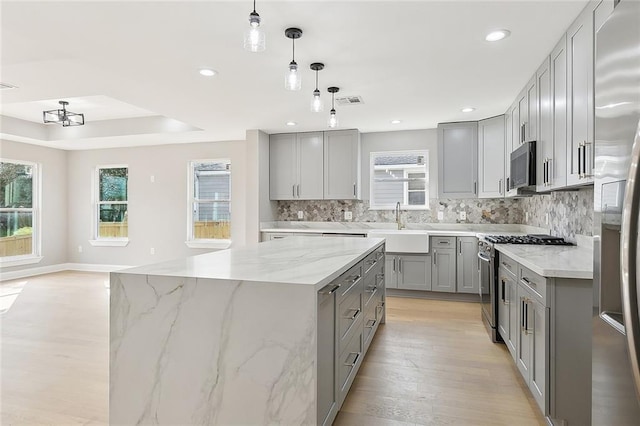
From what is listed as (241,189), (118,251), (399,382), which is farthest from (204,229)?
(399,382)

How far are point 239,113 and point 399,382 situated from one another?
141 inches

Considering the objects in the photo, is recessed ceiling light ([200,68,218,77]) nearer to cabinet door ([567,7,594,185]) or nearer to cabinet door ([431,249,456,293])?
cabinet door ([567,7,594,185])

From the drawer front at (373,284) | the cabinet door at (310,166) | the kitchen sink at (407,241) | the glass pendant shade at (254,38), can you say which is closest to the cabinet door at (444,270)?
the kitchen sink at (407,241)

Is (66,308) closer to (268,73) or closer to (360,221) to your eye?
(268,73)

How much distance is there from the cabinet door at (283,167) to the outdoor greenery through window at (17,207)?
4.59 metres

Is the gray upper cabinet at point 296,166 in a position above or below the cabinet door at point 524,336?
above

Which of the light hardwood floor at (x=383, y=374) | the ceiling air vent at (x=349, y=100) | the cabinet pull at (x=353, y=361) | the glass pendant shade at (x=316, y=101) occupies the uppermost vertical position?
the ceiling air vent at (x=349, y=100)

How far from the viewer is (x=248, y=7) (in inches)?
86.0

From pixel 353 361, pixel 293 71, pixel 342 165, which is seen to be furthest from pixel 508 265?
pixel 342 165

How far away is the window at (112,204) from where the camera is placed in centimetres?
697

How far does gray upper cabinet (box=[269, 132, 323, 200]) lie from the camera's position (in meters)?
5.55

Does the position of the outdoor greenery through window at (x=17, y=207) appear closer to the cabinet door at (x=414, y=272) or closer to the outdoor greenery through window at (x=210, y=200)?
the outdoor greenery through window at (x=210, y=200)

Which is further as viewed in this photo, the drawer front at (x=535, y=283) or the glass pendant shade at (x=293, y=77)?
the glass pendant shade at (x=293, y=77)

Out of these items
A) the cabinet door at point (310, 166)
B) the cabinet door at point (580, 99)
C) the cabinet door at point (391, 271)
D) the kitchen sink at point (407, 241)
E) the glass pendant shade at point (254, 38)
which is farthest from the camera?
the cabinet door at point (310, 166)
